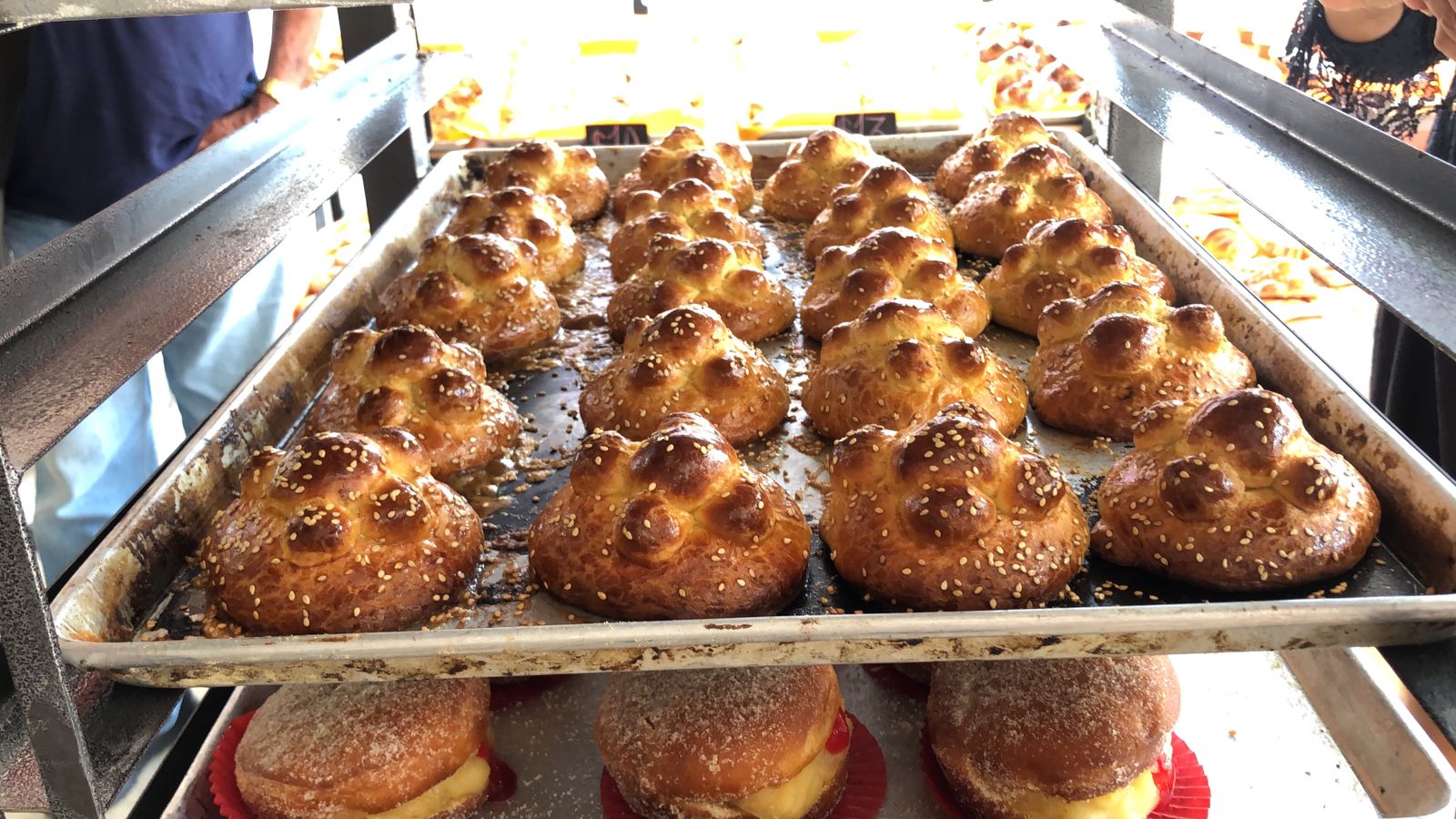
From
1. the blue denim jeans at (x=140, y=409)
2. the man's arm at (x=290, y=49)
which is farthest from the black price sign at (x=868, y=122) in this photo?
the blue denim jeans at (x=140, y=409)

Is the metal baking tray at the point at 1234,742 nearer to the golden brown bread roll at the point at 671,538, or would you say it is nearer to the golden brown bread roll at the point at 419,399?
the golden brown bread roll at the point at 671,538

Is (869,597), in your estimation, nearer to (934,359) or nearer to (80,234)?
(934,359)

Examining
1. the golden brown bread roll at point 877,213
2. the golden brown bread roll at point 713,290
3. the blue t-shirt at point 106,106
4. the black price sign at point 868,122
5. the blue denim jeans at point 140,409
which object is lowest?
the blue denim jeans at point 140,409

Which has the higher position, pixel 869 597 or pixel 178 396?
pixel 869 597

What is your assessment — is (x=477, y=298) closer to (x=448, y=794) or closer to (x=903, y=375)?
(x=903, y=375)

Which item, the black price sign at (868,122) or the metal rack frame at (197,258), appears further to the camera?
the black price sign at (868,122)

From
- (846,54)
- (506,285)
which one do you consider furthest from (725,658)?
(846,54)
